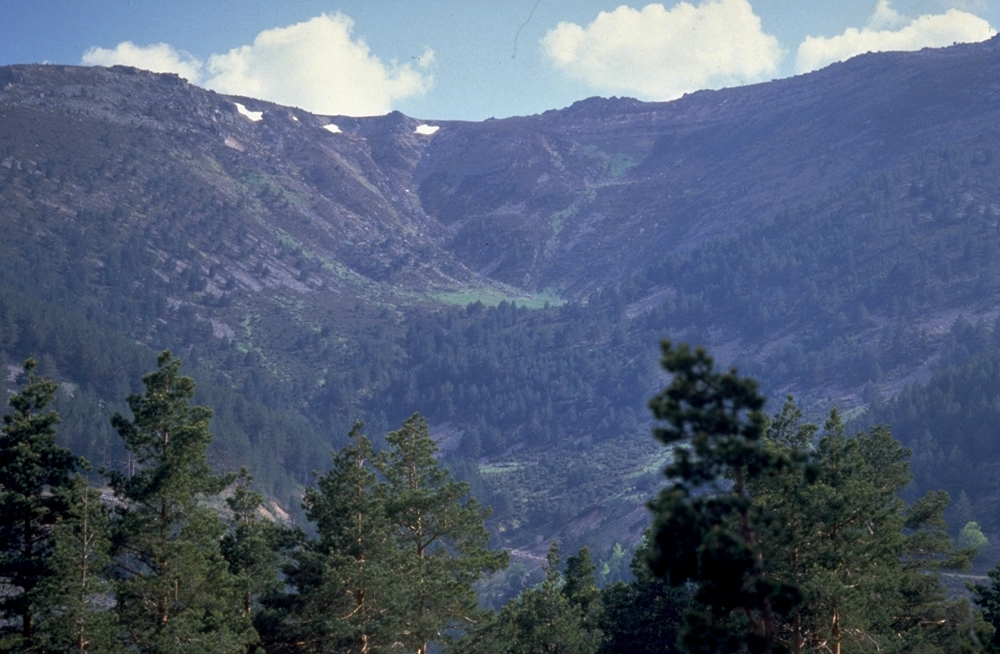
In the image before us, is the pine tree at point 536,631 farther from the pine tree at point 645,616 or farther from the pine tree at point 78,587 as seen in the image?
the pine tree at point 78,587

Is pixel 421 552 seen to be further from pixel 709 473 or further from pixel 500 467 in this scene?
pixel 500 467

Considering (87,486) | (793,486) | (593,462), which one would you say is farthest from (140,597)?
(593,462)

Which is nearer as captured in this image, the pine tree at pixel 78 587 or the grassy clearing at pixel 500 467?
the pine tree at pixel 78 587

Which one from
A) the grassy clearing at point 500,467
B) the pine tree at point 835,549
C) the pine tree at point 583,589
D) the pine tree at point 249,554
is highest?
the pine tree at point 249,554

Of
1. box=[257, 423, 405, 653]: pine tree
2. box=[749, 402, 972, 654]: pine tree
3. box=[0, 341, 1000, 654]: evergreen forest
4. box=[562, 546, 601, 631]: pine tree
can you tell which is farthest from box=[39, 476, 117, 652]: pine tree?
box=[562, 546, 601, 631]: pine tree

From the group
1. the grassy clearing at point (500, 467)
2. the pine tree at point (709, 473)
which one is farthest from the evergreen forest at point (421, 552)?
the grassy clearing at point (500, 467)

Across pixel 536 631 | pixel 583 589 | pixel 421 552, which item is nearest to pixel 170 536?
pixel 421 552
